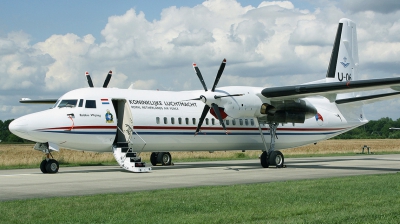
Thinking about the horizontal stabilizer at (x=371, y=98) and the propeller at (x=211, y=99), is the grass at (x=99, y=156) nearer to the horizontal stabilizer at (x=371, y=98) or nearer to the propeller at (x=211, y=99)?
the propeller at (x=211, y=99)

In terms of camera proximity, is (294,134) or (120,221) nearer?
(120,221)

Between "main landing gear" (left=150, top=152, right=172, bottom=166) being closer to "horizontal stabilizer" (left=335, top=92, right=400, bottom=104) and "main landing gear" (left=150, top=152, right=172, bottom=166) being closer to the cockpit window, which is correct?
the cockpit window

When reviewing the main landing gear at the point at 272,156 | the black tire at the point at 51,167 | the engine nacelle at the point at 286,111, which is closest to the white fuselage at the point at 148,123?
the engine nacelle at the point at 286,111

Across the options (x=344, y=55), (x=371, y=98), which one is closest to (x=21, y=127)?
(x=371, y=98)

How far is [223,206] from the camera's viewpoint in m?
11.7

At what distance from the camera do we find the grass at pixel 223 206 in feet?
33.3

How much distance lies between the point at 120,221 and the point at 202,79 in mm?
16018

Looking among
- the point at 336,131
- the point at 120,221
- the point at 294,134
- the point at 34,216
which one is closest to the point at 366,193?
the point at 120,221

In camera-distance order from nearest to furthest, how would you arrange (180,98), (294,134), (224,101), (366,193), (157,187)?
(366,193)
(157,187)
(224,101)
(180,98)
(294,134)

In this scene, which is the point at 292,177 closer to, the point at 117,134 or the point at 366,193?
the point at 366,193

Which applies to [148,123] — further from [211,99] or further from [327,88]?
[327,88]

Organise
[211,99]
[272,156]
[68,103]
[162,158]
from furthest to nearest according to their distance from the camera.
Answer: [162,158] < [272,156] < [211,99] < [68,103]

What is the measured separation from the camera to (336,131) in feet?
105

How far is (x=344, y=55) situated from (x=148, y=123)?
14396mm
